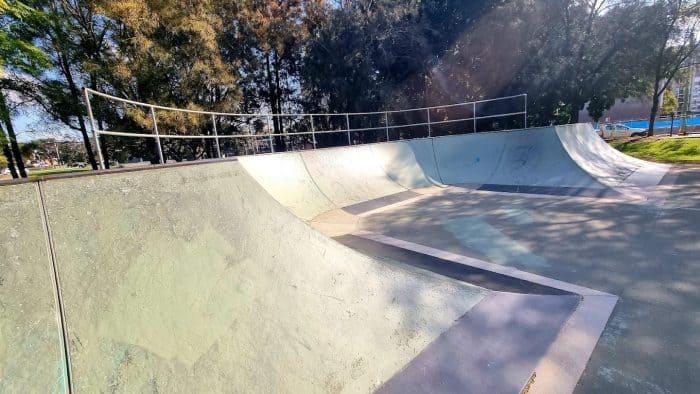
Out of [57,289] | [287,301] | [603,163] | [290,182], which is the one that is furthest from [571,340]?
[603,163]

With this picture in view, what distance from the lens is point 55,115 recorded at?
50.5 ft

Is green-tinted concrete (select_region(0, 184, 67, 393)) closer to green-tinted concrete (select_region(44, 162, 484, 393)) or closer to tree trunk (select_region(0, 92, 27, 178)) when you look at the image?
green-tinted concrete (select_region(44, 162, 484, 393))

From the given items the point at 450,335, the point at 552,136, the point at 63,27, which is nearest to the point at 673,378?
the point at 450,335

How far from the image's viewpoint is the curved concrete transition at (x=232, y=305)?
1312mm

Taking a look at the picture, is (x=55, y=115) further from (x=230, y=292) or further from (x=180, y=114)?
Result: (x=230, y=292)

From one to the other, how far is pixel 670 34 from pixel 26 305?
85.9ft

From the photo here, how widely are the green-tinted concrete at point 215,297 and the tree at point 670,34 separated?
21010 millimetres

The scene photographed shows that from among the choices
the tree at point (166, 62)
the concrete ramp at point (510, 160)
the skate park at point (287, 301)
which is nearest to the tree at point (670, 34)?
the concrete ramp at point (510, 160)

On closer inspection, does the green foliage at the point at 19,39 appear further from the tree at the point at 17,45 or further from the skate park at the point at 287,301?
the skate park at the point at 287,301

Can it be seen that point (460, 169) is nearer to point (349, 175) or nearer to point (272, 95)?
point (349, 175)

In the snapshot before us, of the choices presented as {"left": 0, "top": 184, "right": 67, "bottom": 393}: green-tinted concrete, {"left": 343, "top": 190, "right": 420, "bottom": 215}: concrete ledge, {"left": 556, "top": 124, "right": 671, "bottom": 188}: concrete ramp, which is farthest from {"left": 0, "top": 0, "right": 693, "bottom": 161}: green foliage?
{"left": 0, "top": 184, "right": 67, "bottom": 393}: green-tinted concrete

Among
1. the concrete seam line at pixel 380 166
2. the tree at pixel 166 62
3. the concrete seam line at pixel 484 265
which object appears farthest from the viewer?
the tree at pixel 166 62

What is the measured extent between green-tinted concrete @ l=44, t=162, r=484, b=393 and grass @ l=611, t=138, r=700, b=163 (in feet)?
44.2

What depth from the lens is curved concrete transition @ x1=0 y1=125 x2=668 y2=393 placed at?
1.31 metres
